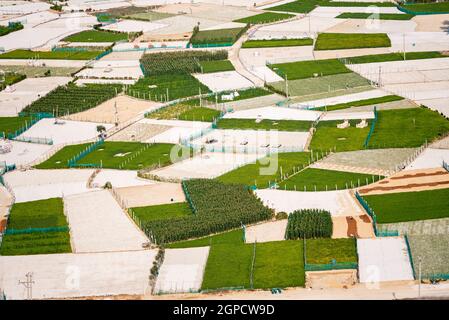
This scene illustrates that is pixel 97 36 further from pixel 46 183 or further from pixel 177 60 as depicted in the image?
pixel 46 183

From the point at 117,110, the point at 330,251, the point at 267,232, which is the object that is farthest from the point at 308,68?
the point at 330,251

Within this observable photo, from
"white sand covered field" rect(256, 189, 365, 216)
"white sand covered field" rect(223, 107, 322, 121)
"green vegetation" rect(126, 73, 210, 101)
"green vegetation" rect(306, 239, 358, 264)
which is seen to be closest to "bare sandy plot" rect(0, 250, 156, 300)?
"green vegetation" rect(306, 239, 358, 264)

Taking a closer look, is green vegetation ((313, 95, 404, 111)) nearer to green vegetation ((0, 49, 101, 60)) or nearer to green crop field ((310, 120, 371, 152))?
green crop field ((310, 120, 371, 152))

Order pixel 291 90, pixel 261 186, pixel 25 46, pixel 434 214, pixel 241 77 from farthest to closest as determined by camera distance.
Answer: pixel 25 46
pixel 241 77
pixel 291 90
pixel 261 186
pixel 434 214

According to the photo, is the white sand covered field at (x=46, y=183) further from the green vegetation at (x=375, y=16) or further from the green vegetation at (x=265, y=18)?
the green vegetation at (x=375, y=16)

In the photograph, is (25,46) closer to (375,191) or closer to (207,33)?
(207,33)

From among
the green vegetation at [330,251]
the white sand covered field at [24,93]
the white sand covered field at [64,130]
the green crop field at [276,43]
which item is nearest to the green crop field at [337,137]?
the white sand covered field at [64,130]
